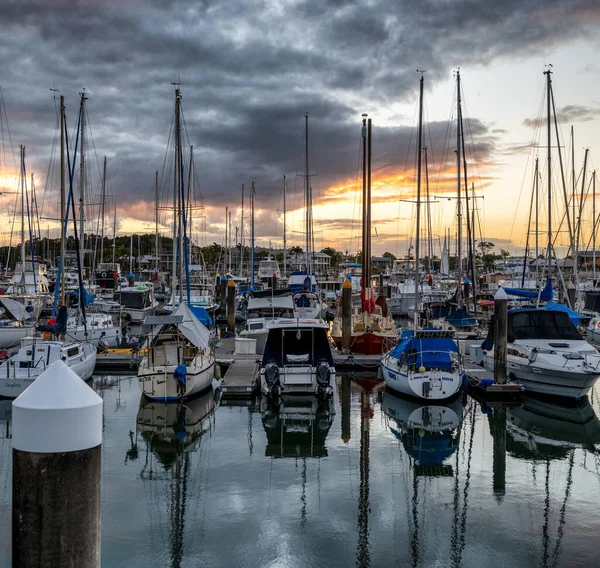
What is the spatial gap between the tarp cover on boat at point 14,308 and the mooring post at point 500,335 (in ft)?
76.7

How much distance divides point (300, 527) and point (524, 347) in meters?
13.2

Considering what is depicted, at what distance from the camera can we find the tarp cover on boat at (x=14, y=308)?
100ft

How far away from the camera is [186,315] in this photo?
2188cm

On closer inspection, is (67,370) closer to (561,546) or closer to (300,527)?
(300,527)

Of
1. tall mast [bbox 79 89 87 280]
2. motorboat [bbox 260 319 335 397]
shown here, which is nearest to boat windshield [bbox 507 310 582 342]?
motorboat [bbox 260 319 335 397]

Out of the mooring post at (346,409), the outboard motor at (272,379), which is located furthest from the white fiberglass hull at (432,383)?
the outboard motor at (272,379)

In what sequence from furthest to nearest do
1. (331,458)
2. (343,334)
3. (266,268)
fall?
(266,268), (343,334), (331,458)

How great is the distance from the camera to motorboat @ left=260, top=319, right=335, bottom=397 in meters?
19.7

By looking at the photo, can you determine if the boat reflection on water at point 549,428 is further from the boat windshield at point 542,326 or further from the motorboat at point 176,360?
the motorboat at point 176,360

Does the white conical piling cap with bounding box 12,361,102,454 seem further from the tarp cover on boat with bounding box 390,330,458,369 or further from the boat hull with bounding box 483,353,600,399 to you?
the boat hull with bounding box 483,353,600,399

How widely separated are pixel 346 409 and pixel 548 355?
23.4ft

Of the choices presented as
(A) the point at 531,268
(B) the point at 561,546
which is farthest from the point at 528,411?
(A) the point at 531,268

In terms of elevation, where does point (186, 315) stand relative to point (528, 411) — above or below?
above

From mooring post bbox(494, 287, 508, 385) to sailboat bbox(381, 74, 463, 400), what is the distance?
4.46 ft
